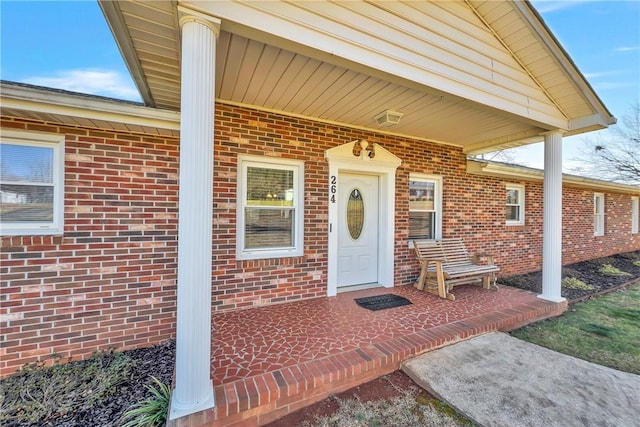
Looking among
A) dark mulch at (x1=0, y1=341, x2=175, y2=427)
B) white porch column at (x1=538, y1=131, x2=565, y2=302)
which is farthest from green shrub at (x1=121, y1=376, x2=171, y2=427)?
white porch column at (x1=538, y1=131, x2=565, y2=302)

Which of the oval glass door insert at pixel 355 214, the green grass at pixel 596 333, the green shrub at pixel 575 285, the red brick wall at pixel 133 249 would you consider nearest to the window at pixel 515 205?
the green shrub at pixel 575 285

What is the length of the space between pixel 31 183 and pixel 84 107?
1.02 m

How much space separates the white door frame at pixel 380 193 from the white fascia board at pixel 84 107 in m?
2.34

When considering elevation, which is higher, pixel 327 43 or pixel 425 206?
pixel 327 43

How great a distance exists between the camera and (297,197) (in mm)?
4297

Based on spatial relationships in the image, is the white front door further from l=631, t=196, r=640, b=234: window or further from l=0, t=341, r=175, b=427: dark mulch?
l=631, t=196, r=640, b=234: window

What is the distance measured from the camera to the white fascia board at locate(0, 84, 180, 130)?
244cm

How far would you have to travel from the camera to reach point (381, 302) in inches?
165

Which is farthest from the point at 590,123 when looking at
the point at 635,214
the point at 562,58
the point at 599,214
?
the point at 635,214

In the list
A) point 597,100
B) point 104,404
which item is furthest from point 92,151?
point 597,100

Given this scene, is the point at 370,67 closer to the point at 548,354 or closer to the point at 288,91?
the point at 288,91

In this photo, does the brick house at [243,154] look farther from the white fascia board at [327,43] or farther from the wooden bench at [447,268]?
the wooden bench at [447,268]

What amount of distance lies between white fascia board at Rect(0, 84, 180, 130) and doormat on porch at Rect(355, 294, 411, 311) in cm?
340

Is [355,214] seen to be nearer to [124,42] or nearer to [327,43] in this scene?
[327,43]
